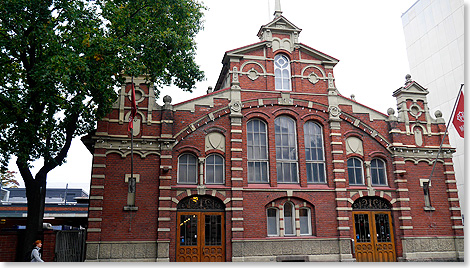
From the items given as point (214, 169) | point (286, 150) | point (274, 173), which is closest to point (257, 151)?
point (274, 173)

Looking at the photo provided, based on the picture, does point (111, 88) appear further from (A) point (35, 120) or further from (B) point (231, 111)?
(B) point (231, 111)

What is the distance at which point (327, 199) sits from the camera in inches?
773

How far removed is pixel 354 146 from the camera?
68.4ft

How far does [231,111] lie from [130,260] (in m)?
8.64

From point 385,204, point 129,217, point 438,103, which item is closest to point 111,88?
point 129,217

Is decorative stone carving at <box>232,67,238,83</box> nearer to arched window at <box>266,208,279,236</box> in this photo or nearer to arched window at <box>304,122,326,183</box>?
arched window at <box>304,122,326,183</box>

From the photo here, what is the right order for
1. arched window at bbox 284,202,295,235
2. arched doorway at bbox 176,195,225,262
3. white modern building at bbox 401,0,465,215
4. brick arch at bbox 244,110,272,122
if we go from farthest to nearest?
1. white modern building at bbox 401,0,465,215
2. brick arch at bbox 244,110,272,122
3. arched window at bbox 284,202,295,235
4. arched doorway at bbox 176,195,225,262

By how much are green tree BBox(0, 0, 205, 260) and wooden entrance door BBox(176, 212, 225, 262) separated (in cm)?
621

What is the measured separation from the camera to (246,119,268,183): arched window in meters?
19.5

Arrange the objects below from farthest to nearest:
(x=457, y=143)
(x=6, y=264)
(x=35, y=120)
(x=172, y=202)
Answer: (x=457, y=143)
(x=172, y=202)
(x=35, y=120)
(x=6, y=264)

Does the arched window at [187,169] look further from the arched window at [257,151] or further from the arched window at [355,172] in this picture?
the arched window at [355,172]

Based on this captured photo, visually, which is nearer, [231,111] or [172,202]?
[172,202]

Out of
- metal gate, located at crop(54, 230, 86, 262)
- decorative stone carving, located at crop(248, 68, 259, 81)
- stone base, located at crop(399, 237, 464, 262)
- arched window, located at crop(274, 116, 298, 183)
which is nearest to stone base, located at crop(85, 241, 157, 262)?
metal gate, located at crop(54, 230, 86, 262)

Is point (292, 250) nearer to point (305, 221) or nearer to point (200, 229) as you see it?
point (305, 221)
